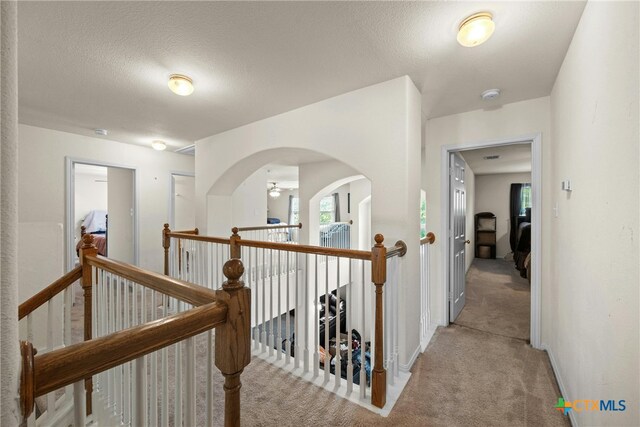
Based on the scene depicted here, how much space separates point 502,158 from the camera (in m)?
5.13

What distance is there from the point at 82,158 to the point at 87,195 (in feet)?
15.2

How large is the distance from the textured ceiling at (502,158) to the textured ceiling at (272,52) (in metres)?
2.08

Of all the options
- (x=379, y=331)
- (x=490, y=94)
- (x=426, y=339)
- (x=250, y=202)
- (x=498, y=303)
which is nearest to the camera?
(x=379, y=331)

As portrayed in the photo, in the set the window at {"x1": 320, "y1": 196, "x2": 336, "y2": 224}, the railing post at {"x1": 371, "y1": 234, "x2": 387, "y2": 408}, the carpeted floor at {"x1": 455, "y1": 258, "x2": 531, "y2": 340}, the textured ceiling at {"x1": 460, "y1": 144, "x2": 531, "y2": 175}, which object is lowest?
the carpeted floor at {"x1": 455, "y1": 258, "x2": 531, "y2": 340}

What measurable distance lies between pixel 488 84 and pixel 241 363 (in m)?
2.70

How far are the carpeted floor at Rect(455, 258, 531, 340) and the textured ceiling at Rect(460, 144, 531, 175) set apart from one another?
218 cm

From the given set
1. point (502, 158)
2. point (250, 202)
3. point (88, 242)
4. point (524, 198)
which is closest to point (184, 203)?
point (250, 202)

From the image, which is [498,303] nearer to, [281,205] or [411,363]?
[411,363]

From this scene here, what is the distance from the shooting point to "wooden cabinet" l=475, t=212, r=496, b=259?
7.26m

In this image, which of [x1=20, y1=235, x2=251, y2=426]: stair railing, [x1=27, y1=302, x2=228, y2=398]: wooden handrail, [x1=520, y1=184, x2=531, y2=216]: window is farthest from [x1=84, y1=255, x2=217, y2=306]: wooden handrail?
[x1=520, y1=184, x2=531, y2=216]: window

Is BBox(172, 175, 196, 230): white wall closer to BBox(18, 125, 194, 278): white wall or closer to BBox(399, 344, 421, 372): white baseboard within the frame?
BBox(18, 125, 194, 278): white wall

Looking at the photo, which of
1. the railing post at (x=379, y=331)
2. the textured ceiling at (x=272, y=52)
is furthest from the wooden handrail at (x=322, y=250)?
the textured ceiling at (x=272, y=52)

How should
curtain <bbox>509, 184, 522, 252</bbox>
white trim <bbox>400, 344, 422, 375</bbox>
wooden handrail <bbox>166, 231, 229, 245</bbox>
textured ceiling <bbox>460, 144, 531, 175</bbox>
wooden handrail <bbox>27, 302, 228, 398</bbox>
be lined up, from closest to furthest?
wooden handrail <bbox>27, 302, 228, 398</bbox> → white trim <bbox>400, 344, 422, 375</bbox> → wooden handrail <bbox>166, 231, 229, 245</bbox> → textured ceiling <bbox>460, 144, 531, 175</bbox> → curtain <bbox>509, 184, 522, 252</bbox>

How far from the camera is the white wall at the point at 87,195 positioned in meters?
7.43
